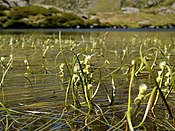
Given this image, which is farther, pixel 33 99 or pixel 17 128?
pixel 33 99

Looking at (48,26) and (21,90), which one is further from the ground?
(21,90)

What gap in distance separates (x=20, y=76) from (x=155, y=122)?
5839mm

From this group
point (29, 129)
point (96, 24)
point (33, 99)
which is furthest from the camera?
point (96, 24)

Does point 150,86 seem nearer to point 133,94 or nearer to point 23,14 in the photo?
point 133,94

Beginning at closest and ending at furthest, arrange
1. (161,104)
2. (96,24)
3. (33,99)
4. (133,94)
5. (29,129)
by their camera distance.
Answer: (29,129) → (161,104) → (33,99) → (133,94) → (96,24)

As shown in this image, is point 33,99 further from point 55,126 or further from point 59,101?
point 55,126

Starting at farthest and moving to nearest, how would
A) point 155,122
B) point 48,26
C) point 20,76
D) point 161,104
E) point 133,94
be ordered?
1. point 48,26
2. point 20,76
3. point 133,94
4. point 161,104
5. point 155,122

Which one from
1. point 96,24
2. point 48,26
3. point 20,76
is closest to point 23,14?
point 48,26

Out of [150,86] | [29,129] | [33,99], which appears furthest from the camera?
[150,86]

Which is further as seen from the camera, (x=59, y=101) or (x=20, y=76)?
(x=20, y=76)

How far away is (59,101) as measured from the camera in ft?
23.9

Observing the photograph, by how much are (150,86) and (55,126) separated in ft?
14.0

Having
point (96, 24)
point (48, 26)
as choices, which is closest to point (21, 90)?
point (48, 26)

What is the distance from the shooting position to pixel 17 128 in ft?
17.5
